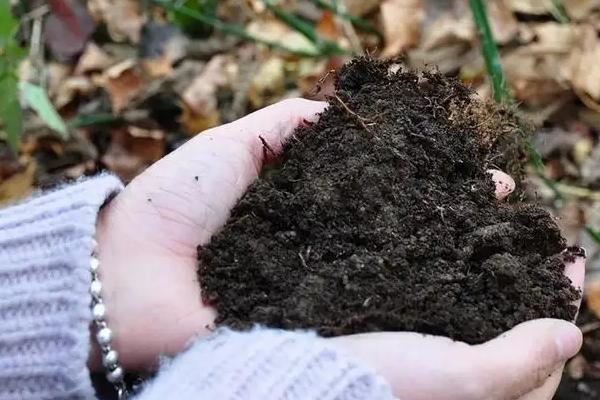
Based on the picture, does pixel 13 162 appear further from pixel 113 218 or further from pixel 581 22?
pixel 581 22

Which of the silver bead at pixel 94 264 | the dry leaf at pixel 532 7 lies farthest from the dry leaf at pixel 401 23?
the silver bead at pixel 94 264

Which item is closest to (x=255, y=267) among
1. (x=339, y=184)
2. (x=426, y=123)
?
(x=339, y=184)

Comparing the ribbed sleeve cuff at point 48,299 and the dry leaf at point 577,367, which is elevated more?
the ribbed sleeve cuff at point 48,299

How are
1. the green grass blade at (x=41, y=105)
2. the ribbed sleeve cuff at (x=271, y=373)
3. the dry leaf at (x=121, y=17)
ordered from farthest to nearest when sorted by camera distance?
the dry leaf at (x=121, y=17), the green grass blade at (x=41, y=105), the ribbed sleeve cuff at (x=271, y=373)

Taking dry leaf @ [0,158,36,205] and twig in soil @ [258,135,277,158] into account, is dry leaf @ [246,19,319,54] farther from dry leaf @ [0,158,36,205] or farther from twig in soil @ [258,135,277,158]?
twig in soil @ [258,135,277,158]

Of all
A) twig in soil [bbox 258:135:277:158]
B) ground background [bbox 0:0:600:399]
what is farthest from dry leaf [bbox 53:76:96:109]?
twig in soil [bbox 258:135:277:158]

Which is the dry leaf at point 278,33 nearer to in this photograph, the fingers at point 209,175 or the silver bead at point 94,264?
the fingers at point 209,175
